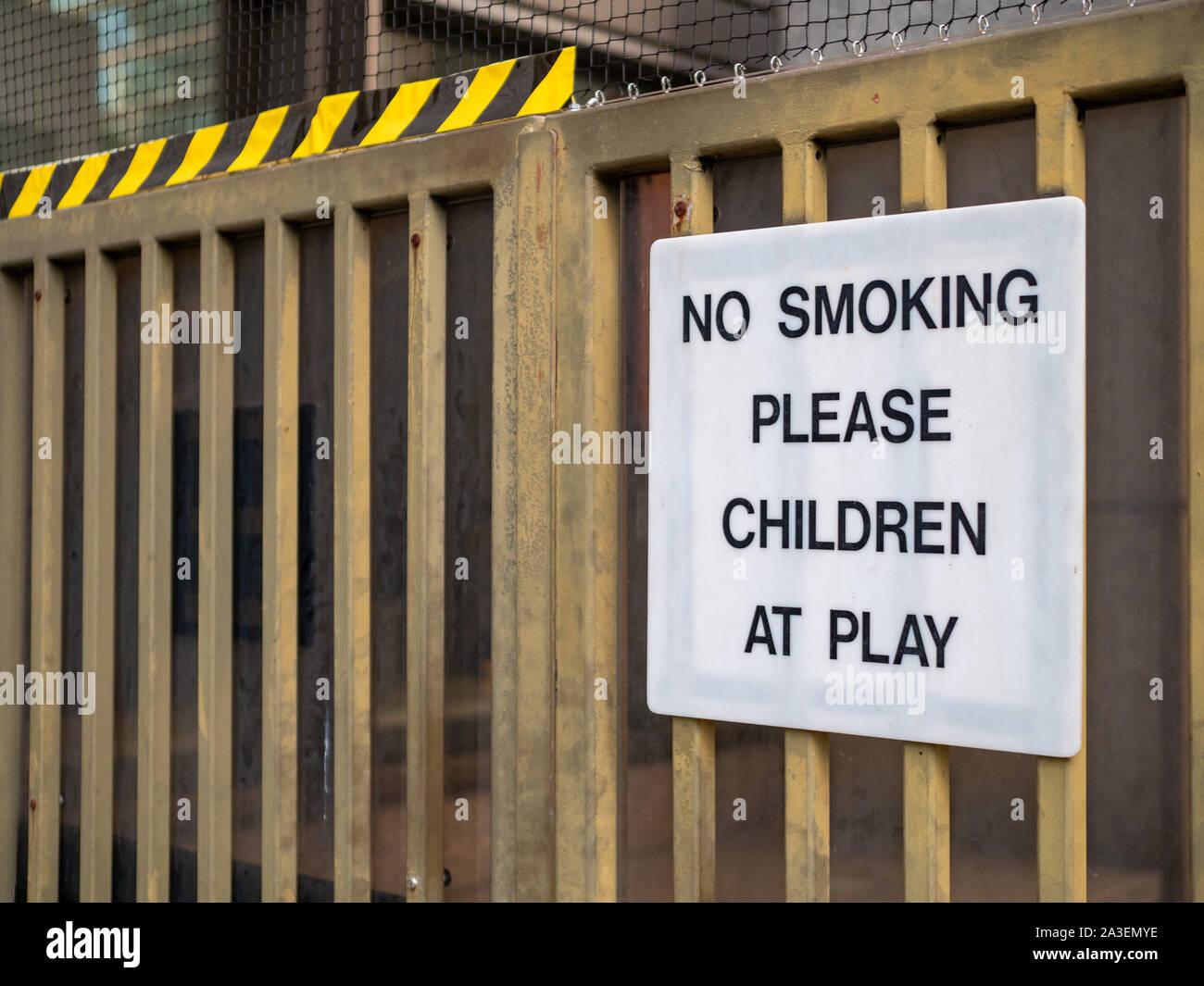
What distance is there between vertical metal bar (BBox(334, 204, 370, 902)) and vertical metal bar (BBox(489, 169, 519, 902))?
37 cm

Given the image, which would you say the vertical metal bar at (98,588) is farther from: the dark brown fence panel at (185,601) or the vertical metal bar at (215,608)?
the vertical metal bar at (215,608)

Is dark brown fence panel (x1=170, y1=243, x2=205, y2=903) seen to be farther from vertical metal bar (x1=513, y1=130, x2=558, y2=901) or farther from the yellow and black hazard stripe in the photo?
vertical metal bar (x1=513, y1=130, x2=558, y2=901)

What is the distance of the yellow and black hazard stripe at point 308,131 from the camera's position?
9.44ft

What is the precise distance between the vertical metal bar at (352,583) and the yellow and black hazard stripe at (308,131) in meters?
0.34

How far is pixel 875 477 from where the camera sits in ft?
7.44

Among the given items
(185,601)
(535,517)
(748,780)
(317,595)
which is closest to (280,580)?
(317,595)

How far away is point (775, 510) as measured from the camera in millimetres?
2379

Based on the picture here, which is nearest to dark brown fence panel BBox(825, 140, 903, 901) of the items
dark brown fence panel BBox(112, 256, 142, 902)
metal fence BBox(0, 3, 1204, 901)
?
metal fence BBox(0, 3, 1204, 901)

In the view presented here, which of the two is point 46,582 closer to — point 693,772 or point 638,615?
point 638,615

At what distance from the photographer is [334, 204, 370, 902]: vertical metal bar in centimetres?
296

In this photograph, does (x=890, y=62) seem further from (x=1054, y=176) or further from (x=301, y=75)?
(x=301, y=75)

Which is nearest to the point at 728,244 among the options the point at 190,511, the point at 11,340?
the point at 190,511

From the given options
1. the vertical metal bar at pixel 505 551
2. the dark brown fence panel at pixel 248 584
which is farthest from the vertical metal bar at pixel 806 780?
the dark brown fence panel at pixel 248 584

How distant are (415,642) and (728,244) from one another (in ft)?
3.77
